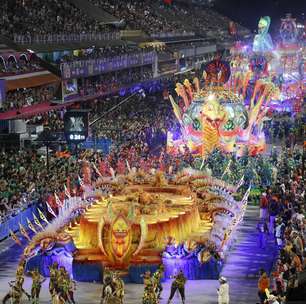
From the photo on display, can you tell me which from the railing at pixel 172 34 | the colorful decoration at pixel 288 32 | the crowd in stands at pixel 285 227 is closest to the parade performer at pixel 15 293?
the crowd in stands at pixel 285 227

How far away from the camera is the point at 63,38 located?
4881cm

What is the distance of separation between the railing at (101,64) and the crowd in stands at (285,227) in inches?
593

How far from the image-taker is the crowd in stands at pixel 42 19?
42438 millimetres

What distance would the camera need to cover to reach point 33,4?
4956cm

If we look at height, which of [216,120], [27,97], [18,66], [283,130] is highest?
[18,66]

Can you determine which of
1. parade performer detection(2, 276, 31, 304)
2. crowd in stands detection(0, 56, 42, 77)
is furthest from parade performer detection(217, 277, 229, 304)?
crowd in stands detection(0, 56, 42, 77)

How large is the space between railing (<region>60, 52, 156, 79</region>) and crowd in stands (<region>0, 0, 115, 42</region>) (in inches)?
91.0

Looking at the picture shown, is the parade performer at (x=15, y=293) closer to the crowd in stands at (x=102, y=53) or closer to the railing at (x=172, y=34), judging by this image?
the crowd in stands at (x=102, y=53)

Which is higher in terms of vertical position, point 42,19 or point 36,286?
point 42,19

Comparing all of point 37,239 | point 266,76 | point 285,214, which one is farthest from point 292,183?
point 266,76

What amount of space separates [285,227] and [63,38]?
29.4 m

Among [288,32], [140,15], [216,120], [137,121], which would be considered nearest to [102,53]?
[137,121]

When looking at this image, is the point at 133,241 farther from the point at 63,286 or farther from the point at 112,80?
the point at 112,80

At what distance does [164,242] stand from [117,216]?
50.3 inches
